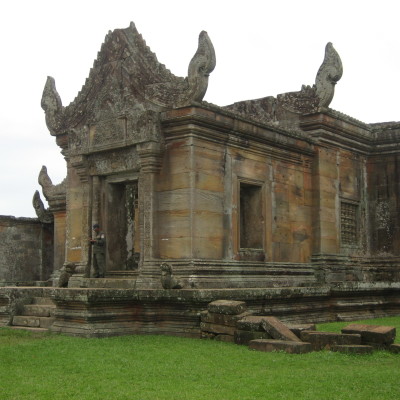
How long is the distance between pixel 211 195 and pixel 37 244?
11.0 meters

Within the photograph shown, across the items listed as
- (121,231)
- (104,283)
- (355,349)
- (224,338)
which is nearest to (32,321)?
(104,283)

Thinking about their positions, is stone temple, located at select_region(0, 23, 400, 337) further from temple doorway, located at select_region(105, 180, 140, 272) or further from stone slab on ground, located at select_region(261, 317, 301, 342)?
stone slab on ground, located at select_region(261, 317, 301, 342)

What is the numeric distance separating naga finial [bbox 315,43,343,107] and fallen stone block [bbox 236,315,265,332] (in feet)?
27.2

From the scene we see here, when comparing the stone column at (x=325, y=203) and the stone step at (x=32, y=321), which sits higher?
the stone column at (x=325, y=203)

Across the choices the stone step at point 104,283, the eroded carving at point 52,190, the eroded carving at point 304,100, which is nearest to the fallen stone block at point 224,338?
the stone step at point 104,283

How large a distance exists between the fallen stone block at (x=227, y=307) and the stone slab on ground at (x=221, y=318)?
0.05 m

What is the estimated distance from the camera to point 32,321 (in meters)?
13.3

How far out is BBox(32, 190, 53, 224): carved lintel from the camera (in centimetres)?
2333

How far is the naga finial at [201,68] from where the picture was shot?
14.1 m

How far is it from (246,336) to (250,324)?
8.2 inches

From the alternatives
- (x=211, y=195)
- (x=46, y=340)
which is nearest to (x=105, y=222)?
(x=211, y=195)

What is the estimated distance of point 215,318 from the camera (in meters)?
11.8

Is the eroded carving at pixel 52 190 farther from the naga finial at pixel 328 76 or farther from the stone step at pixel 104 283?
the naga finial at pixel 328 76

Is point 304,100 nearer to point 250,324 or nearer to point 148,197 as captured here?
point 148,197
